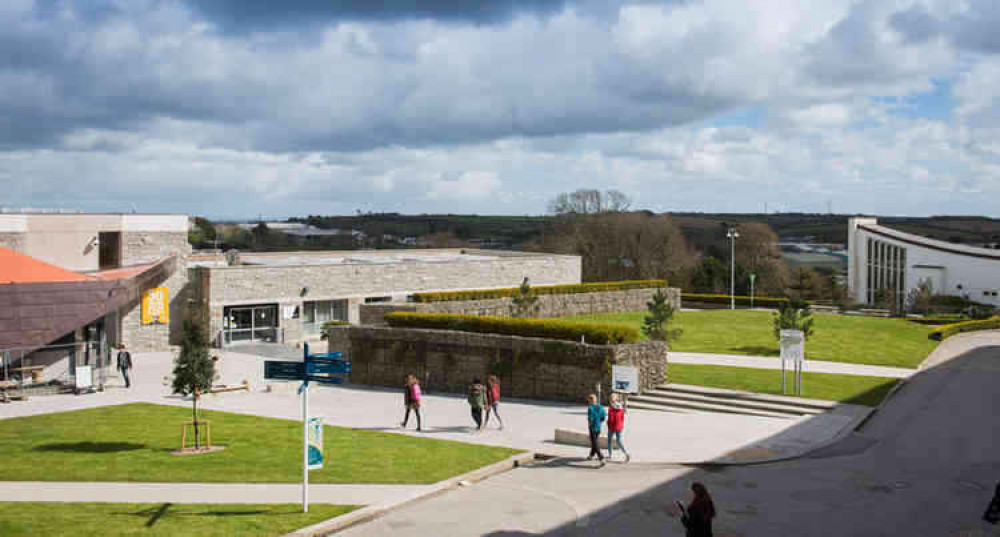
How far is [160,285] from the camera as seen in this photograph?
35656mm

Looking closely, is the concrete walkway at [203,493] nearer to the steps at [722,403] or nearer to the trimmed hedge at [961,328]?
the steps at [722,403]

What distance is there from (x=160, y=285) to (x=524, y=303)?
55.0ft

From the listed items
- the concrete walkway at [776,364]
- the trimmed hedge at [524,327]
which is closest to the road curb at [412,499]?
the trimmed hedge at [524,327]

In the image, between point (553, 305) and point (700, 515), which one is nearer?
point (700, 515)

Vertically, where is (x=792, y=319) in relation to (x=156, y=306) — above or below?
below

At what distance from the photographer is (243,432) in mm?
19031

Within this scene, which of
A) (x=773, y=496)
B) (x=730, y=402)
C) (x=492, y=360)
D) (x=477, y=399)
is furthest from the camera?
(x=492, y=360)

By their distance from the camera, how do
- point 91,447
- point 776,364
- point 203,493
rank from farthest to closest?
point 776,364 < point 91,447 < point 203,493

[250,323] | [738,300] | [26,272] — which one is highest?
[26,272]

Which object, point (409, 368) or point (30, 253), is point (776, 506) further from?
A: point (30, 253)

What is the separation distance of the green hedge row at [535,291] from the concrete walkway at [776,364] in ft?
35.8

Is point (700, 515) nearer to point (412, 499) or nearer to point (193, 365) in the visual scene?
point (412, 499)

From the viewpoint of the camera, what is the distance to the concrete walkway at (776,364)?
91.1 feet

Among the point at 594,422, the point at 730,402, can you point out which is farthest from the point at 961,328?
the point at 594,422
